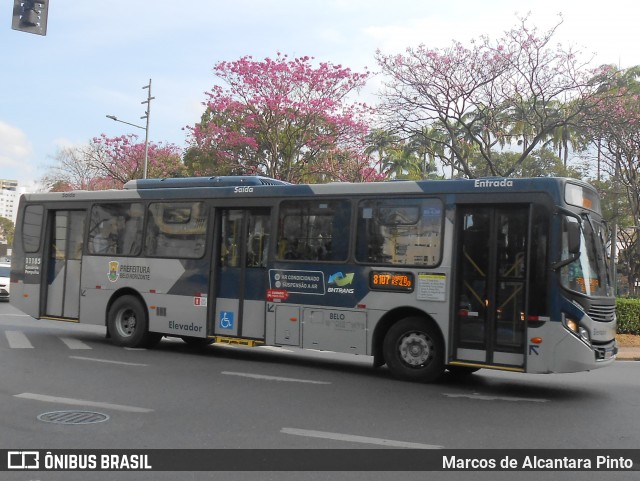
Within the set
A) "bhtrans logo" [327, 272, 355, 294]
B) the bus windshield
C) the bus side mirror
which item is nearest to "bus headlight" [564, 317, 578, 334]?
the bus windshield

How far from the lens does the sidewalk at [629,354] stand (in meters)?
15.4

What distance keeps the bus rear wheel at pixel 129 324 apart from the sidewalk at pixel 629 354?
10411mm

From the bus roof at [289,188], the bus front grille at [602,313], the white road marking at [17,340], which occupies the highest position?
the bus roof at [289,188]

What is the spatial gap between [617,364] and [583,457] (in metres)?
9.03

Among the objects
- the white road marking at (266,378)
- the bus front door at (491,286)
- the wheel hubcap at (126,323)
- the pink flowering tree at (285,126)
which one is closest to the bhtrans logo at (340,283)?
the white road marking at (266,378)

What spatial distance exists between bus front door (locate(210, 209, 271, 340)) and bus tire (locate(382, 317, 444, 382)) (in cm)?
241

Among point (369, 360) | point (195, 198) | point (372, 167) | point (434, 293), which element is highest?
point (372, 167)

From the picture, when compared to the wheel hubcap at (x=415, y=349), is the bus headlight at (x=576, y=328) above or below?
above

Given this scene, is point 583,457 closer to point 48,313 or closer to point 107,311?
point 107,311

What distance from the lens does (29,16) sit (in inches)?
437

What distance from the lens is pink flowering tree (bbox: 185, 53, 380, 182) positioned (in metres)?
27.2

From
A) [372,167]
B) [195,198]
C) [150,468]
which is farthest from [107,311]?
[372,167]

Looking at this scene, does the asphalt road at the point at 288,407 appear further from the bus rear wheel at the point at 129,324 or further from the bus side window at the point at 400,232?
the bus side window at the point at 400,232

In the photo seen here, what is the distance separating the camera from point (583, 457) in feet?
20.3
